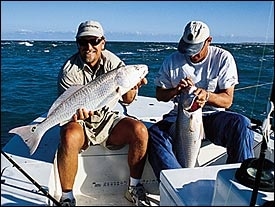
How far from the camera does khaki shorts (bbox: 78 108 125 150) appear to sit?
9.60 ft

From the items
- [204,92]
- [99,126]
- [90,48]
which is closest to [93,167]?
[99,126]

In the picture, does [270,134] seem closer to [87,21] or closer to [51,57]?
[87,21]

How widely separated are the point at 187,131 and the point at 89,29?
99 cm

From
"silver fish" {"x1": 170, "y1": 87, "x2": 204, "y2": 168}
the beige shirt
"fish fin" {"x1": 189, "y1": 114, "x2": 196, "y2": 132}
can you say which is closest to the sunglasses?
the beige shirt

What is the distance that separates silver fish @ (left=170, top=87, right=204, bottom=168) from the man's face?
0.68 metres

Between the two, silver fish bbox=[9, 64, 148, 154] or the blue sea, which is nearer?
silver fish bbox=[9, 64, 148, 154]

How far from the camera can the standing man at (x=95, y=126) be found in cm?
274

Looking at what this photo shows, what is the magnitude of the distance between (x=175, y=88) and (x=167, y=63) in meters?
0.24

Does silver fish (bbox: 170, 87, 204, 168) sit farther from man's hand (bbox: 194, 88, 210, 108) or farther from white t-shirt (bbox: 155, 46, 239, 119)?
white t-shirt (bbox: 155, 46, 239, 119)

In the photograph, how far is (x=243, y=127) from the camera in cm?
286

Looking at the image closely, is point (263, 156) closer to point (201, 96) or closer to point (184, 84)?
point (201, 96)

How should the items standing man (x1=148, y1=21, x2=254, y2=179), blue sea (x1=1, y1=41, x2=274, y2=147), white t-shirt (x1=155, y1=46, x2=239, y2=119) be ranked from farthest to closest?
blue sea (x1=1, y1=41, x2=274, y2=147) → white t-shirt (x1=155, y1=46, x2=239, y2=119) → standing man (x1=148, y1=21, x2=254, y2=179)

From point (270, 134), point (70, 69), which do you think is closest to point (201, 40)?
point (70, 69)

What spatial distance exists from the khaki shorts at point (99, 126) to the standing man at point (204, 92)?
0.98 ft
